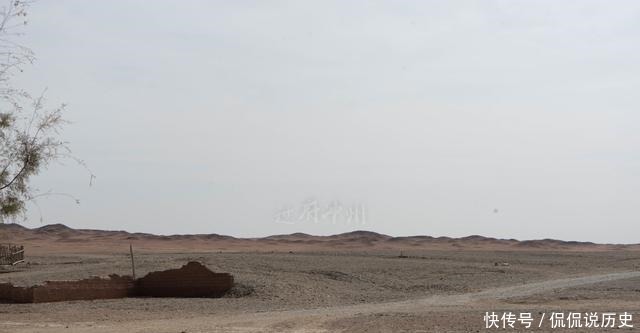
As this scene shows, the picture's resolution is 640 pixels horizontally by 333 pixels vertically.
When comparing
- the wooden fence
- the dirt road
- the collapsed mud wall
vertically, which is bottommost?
the dirt road

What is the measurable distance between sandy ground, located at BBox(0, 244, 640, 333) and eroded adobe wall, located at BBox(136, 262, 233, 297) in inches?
25.9

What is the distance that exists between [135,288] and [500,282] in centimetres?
1591

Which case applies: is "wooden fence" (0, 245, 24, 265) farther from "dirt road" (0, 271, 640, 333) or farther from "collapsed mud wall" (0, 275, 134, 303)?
"dirt road" (0, 271, 640, 333)

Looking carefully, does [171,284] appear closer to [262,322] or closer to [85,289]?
[85,289]

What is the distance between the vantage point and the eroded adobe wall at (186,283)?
96.3 ft

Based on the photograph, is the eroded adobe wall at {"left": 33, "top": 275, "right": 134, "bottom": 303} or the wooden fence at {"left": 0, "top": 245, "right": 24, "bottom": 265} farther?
the wooden fence at {"left": 0, "top": 245, "right": 24, "bottom": 265}

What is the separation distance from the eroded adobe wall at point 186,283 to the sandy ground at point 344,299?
0.66m

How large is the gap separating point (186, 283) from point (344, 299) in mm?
5365

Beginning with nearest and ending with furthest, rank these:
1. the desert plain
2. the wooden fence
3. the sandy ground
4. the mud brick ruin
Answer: the desert plain
the sandy ground
the mud brick ruin
the wooden fence

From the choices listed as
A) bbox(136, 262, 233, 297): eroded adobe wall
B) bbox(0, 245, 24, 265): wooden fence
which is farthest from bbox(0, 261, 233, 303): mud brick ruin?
bbox(0, 245, 24, 265): wooden fence

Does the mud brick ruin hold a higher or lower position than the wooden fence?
lower

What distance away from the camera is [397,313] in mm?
22422

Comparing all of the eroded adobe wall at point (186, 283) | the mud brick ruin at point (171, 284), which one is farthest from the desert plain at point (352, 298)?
the mud brick ruin at point (171, 284)

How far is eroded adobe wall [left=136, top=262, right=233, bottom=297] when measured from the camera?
96.3 ft
